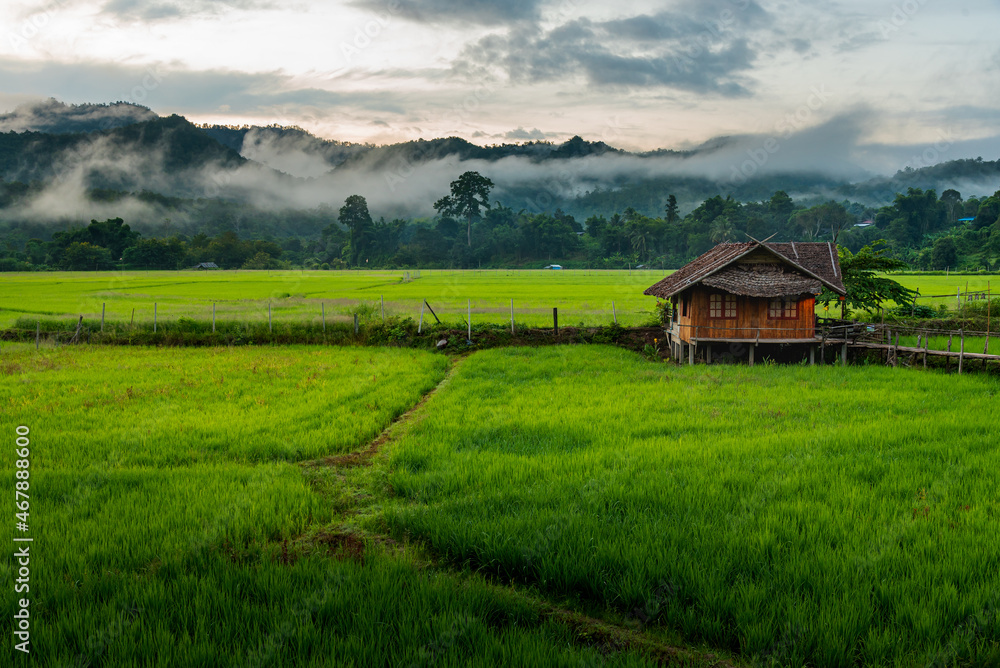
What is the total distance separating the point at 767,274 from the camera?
24.0 meters

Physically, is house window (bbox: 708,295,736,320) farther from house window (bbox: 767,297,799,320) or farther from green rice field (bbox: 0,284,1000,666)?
green rice field (bbox: 0,284,1000,666)

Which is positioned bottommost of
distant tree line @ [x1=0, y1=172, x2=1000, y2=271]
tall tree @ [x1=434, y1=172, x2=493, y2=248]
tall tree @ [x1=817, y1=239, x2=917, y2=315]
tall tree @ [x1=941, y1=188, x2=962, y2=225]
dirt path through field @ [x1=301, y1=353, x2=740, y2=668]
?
dirt path through field @ [x1=301, y1=353, x2=740, y2=668]

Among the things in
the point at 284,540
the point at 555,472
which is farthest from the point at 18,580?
the point at 555,472

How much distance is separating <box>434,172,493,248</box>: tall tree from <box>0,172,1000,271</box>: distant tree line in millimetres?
290

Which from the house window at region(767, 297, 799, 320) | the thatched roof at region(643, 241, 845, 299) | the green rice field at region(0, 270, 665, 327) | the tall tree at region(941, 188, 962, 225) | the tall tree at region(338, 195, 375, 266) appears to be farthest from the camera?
the tall tree at region(338, 195, 375, 266)

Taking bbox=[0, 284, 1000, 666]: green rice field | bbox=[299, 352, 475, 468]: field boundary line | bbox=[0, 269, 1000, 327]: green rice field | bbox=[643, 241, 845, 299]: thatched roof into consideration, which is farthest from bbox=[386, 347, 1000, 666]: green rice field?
bbox=[0, 269, 1000, 327]: green rice field

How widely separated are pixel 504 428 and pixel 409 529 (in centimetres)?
508

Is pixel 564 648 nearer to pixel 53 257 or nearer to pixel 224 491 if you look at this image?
pixel 224 491

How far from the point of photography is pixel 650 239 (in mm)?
113500

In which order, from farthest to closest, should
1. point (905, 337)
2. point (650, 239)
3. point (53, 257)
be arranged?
point (650, 239) < point (53, 257) < point (905, 337)

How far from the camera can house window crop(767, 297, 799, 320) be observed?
23781 millimetres

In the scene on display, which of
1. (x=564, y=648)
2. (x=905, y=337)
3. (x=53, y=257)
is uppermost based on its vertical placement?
(x=53, y=257)

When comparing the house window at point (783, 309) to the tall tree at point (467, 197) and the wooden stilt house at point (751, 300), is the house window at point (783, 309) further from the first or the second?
the tall tree at point (467, 197)

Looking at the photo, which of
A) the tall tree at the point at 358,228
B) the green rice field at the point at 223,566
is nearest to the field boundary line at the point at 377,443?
the green rice field at the point at 223,566
